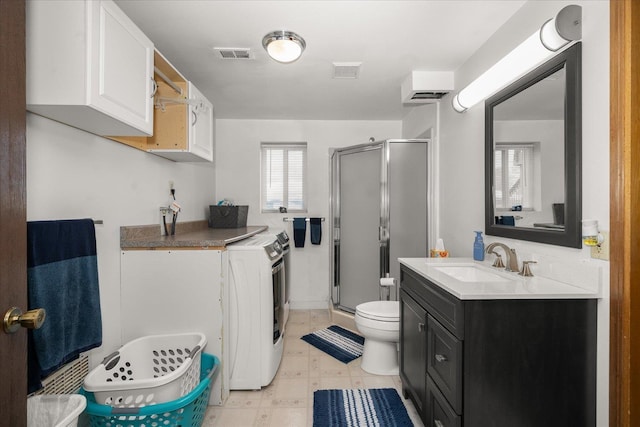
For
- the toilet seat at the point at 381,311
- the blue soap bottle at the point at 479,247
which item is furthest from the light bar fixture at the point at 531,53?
the toilet seat at the point at 381,311

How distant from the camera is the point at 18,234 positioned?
0.77 meters

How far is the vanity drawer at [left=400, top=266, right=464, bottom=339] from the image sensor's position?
1210 mm

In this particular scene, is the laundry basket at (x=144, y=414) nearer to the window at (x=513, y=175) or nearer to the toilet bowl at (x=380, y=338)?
the toilet bowl at (x=380, y=338)

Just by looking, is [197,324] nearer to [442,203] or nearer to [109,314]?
[109,314]

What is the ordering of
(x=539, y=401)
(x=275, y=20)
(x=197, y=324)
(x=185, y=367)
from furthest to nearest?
(x=197, y=324) < (x=275, y=20) < (x=185, y=367) < (x=539, y=401)

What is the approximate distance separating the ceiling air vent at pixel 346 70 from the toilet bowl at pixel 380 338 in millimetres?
1818

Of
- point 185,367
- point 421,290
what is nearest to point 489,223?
point 421,290

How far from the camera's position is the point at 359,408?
1.88 meters

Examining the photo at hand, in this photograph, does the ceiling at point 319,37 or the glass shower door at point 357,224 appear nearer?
the ceiling at point 319,37

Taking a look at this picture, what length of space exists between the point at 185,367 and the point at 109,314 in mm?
619

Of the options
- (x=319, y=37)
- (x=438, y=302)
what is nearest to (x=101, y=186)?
(x=319, y=37)

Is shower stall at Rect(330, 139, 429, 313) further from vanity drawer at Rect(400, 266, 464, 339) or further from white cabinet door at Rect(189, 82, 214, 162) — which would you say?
white cabinet door at Rect(189, 82, 214, 162)

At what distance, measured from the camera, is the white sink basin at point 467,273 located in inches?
65.6

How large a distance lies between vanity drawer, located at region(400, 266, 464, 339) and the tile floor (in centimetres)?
75
